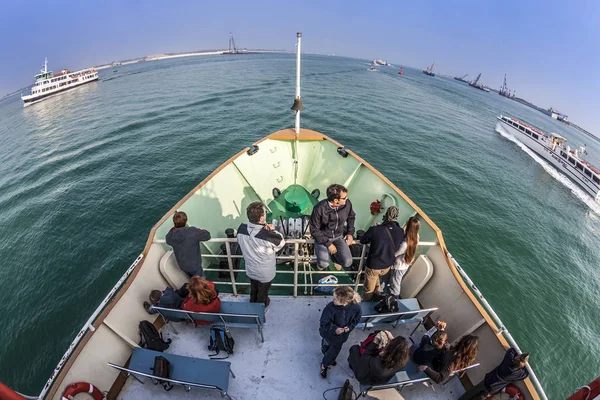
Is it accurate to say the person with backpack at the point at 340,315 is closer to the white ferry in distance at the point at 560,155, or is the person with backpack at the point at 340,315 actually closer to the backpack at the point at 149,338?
the backpack at the point at 149,338

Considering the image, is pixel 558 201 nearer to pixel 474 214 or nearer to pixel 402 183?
pixel 474 214

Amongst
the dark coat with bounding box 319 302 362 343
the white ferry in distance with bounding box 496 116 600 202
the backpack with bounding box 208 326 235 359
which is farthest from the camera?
the white ferry in distance with bounding box 496 116 600 202

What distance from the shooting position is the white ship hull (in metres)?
51.4

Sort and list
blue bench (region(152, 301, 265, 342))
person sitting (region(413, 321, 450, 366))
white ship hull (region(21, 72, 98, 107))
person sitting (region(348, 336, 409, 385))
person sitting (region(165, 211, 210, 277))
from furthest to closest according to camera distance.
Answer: white ship hull (region(21, 72, 98, 107)) < person sitting (region(165, 211, 210, 277)) < blue bench (region(152, 301, 265, 342)) < person sitting (region(413, 321, 450, 366)) < person sitting (region(348, 336, 409, 385))

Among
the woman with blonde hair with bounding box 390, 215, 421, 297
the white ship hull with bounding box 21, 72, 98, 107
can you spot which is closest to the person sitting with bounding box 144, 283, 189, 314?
the woman with blonde hair with bounding box 390, 215, 421, 297

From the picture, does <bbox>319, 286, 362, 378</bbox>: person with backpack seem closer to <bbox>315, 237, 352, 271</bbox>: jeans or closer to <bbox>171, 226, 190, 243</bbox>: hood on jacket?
<bbox>315, 237, 352, 271</bbox>: jeans

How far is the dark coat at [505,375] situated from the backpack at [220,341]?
4069mm

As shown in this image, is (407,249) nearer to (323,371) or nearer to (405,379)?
(405,379)

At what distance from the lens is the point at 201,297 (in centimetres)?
399

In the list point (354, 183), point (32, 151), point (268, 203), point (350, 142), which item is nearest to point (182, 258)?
point (268, 203)

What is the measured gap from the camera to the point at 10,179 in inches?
744

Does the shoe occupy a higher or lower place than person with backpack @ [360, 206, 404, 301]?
lower

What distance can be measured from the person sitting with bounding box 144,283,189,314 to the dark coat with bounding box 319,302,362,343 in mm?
2656

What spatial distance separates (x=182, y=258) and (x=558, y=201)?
3133 centimetres
